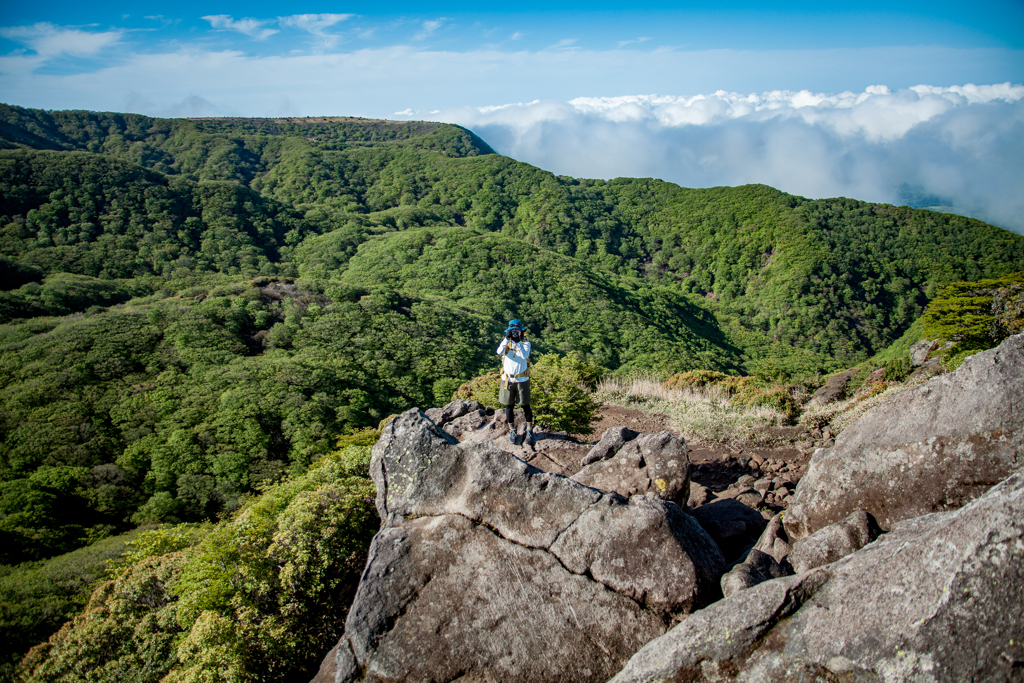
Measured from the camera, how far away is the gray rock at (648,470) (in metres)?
6.16

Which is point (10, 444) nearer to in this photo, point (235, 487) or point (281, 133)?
point (235, 487)

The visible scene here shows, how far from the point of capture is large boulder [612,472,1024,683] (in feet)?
8.55

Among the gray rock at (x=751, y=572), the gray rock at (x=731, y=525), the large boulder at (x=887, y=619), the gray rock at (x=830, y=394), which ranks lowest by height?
the gray rock at (x=830, y=394)

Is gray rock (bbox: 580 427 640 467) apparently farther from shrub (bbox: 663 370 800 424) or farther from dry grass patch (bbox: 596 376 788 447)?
shrub (bbox: 663 370 800 424)

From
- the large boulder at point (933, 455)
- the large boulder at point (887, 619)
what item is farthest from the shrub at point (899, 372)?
the large boulder at point (887, 619)

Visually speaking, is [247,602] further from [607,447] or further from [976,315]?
[976,315]

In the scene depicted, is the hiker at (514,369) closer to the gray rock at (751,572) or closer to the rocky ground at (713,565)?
the rocky ground at (713,565)

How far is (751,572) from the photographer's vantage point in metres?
4.28

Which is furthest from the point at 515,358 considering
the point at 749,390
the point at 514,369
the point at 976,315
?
the point at 976,315

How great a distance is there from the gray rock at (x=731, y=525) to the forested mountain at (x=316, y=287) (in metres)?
12.6

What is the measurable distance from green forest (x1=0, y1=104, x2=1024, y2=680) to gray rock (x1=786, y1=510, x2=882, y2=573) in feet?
16.3

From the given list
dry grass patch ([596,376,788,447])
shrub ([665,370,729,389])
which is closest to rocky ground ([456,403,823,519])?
dry grass patch ([596,376,788,447])

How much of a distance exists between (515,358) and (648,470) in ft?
8.15

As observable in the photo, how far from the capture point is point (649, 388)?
51.2 ft
